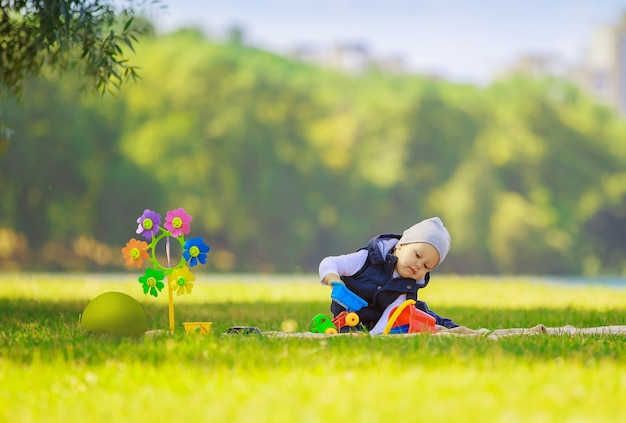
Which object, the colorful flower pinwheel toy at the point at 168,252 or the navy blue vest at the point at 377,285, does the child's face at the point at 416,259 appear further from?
the colorful flower pinwheel toy at the point at 168,252

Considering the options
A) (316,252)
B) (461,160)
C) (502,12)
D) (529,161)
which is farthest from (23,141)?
(502,12)

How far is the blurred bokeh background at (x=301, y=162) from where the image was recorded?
98.5ft

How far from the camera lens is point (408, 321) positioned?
605 cm

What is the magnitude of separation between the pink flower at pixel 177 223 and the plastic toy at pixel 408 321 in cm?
138

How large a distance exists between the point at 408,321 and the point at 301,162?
29.7 meters

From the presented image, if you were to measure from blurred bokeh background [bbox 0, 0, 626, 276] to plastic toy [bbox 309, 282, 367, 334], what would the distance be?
23.6m

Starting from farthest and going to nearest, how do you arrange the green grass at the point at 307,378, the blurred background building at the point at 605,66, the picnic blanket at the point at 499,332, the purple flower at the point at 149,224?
the blurred background building at the point at 605,66
the purple flower at the point at 149,224
the picnic blanket at the point at 499,332
the green grass at the point at 307,378

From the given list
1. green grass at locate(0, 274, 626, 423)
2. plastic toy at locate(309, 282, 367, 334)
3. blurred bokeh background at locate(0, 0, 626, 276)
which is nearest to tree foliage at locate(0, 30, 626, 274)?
blurred bokeh background at locate(0, 0, 626, 276)

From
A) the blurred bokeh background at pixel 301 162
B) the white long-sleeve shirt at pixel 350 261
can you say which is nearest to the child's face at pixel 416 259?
the white long-sleeve shirt at pixel 350 261

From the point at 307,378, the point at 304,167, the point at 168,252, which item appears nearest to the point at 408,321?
the point at 168,252

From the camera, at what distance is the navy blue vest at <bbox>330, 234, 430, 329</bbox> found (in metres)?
6.25

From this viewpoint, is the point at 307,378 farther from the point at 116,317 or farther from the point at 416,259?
the point at 416,259

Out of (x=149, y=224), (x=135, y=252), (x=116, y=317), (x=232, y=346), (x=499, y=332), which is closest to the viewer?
(x=232, y=346)

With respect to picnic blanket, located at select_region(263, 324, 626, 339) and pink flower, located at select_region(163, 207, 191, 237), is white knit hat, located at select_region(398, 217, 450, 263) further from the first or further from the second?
pink flower, located at select_region(163, 207, 191, 237)
